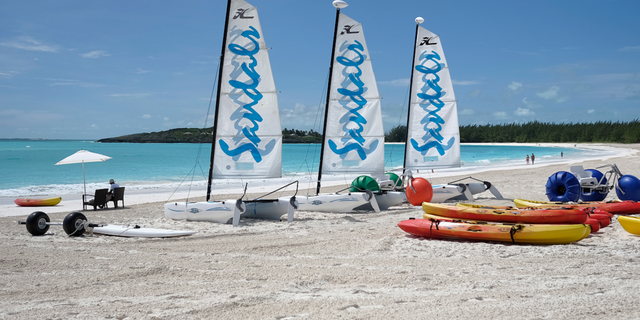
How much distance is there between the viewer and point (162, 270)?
641 centimetres

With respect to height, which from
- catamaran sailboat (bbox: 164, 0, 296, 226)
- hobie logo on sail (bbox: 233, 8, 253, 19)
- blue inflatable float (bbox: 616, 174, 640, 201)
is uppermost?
hobie logo on sail (bbox: 233, 8, 253, 19)

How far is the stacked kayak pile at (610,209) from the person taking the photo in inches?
307

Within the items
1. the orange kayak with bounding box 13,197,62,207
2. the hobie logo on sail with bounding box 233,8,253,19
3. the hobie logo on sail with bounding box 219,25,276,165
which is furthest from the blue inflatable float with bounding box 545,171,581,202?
the orange kayak with bounding box 13,197,62,207

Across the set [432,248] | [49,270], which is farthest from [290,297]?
[49,270]

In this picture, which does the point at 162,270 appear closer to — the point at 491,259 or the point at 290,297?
the point at 290,297

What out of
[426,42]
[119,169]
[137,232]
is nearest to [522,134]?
[119,169]

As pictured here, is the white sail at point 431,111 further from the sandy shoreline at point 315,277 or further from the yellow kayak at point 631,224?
the yellow kayak at point 631,224

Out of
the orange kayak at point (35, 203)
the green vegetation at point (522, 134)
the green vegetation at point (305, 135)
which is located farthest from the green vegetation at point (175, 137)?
the orange kayak at point (35, 203)

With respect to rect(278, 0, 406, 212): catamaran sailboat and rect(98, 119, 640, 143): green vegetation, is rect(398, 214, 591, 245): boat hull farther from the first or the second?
rect(98, 119, 640, 143): green vegetation

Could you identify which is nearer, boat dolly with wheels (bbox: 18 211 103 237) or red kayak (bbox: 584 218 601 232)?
red kayak (bbox: 584 218 601 232)

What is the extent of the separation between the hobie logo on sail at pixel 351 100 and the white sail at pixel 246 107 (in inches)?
90.8

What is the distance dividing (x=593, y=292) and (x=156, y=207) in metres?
12.5

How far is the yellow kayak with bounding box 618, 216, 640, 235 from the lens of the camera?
304 inches

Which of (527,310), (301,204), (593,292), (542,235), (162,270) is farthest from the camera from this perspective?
(301,204)
